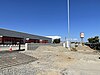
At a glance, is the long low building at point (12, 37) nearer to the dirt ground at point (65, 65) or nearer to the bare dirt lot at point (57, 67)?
the dirt ground at point (65, 65)

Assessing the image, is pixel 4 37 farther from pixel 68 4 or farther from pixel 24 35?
pixel 68 4

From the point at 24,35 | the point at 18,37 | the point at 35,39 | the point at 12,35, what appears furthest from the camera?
the point at 35,39

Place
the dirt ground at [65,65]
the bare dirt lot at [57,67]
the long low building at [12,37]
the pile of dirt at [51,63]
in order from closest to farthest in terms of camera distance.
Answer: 1. the bare dirt lot at [57,67]
2. the dirt ground at [65,65]
3. the pile of dirt at [51,63]
4. the long low building at [12,37]

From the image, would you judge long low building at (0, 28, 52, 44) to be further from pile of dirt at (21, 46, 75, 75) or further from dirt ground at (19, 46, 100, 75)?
dirt ground at (19, 46, 100, 75)

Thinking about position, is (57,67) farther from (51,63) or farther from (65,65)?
(51,63)

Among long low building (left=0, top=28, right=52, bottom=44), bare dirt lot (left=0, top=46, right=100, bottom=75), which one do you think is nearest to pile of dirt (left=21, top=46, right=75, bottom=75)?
bare dirt lot (left=0, top=46, right=100, bottom=75)

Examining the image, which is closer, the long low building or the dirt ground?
the dirt ground

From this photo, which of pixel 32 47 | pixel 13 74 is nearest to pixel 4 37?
pixel 32 47

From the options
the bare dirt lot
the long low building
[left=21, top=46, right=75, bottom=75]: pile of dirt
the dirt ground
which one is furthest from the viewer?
the long low building

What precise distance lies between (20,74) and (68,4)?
32.6m

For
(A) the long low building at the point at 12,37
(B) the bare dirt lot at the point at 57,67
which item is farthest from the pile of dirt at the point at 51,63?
(A) the long low building at the point at 12,37

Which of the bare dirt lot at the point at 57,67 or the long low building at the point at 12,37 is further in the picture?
the long low building at the point at 12,37

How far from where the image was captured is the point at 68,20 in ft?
137

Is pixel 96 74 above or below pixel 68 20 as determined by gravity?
below
